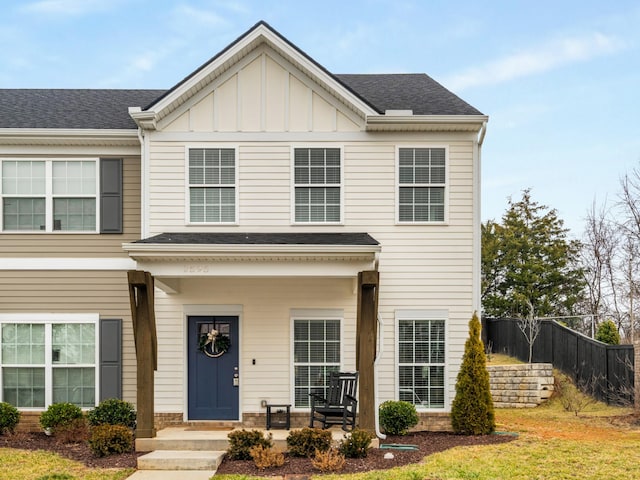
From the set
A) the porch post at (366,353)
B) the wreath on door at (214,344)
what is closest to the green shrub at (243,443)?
the porch post at (366,353)

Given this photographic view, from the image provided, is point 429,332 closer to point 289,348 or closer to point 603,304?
point 289,348

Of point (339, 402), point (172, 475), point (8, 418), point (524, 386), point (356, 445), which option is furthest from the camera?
point (524, 386)

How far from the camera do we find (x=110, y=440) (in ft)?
32.2

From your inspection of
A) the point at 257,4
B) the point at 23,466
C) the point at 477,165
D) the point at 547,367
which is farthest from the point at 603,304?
the point at 23,466

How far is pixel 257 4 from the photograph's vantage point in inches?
491

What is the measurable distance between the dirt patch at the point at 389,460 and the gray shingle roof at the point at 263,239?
10.6 feet

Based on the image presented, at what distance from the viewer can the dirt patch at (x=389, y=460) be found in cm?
890

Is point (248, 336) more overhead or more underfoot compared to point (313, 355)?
more overhead

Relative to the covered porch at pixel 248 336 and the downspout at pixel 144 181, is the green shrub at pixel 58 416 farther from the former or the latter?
the downspout at pixel 144 181

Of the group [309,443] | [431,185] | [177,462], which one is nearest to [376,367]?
[309,443]

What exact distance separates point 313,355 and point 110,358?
3.76 meters

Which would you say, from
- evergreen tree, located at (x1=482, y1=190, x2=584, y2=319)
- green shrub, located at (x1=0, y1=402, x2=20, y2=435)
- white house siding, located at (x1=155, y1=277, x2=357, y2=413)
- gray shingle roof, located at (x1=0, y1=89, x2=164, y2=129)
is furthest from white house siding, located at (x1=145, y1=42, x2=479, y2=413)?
evergreen tree, located at (x1=482, y1=190, x2=584, y2=319)

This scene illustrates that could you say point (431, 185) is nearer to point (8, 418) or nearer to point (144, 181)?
point (144, 181)

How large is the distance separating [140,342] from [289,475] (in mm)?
3176
